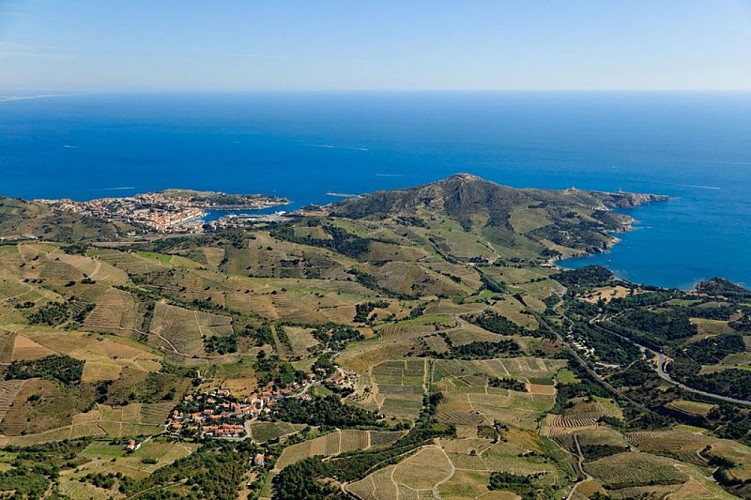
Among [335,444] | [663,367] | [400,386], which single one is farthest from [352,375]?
[663,367]

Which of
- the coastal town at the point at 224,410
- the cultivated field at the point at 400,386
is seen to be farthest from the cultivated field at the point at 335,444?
the coastal town at the point at 224,410

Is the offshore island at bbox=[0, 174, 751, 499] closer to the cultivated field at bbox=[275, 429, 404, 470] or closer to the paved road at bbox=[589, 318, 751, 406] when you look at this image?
the cultivated field at bbox=[275, 429, 404, 470]

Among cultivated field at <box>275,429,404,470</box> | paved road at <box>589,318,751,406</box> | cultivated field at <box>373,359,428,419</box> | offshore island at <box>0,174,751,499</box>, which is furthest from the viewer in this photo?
paved road at <box>589,318,751,406</box>

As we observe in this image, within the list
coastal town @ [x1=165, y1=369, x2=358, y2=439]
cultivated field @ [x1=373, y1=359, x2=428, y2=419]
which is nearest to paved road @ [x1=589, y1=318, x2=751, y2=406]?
cultivated field @ [x1=373, y1=359, x2=428, y2=419]

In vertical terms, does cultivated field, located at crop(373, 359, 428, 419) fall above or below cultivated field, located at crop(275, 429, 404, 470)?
below

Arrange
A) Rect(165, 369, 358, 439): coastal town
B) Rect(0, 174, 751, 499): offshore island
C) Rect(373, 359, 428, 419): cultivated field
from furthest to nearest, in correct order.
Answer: Rect(373, 359, 428, 419): cultivated field < Rect(165, 369, 358, 439): coastal town < Rect(0, 174, 751, 499): offshore island

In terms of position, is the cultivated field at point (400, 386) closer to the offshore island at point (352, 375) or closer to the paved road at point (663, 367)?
the offshore island at point (352, 375)

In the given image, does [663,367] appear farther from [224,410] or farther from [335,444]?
[224,410]

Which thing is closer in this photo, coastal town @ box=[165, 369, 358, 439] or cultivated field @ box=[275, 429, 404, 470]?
cultivated field @ box=[275, 429, 404, 470]

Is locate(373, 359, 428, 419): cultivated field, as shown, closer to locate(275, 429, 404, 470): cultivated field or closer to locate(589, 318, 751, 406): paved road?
locate(275, 429, 404, 470): cultivated field
